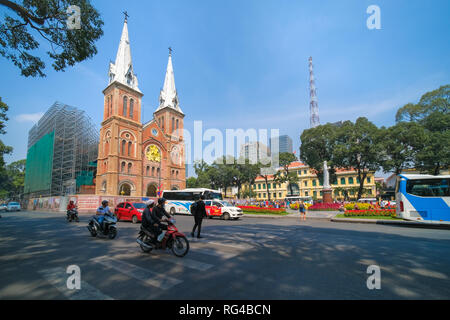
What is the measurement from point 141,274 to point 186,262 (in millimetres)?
1127

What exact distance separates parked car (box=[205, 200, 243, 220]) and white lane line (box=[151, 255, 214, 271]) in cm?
1109

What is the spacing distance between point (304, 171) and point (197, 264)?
215 ft

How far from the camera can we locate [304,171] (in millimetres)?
65125

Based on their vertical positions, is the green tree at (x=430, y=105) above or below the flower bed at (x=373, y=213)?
above

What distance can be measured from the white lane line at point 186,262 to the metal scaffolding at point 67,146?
39630 millimetres

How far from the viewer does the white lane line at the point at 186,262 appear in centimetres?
466

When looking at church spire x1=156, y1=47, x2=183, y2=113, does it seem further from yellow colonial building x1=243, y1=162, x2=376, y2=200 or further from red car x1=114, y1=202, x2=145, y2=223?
red car x1=114, y1=202, x2=145, y2=223

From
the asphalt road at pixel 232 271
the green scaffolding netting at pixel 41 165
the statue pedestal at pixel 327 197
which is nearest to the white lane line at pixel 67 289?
the asphalt road at pixel 232 271

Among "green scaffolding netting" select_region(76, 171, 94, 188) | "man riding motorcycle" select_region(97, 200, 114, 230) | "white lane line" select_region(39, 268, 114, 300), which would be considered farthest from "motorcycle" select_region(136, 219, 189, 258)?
"green scaffolding netting" select_region(76, 171, 94, 188)

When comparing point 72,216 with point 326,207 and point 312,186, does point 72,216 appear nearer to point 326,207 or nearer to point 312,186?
point 326,207

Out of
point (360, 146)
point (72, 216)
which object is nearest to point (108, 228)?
point (72, 216)

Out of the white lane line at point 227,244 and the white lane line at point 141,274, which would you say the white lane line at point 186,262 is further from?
the white lane line at point 227,244

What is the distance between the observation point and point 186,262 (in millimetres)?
5070
